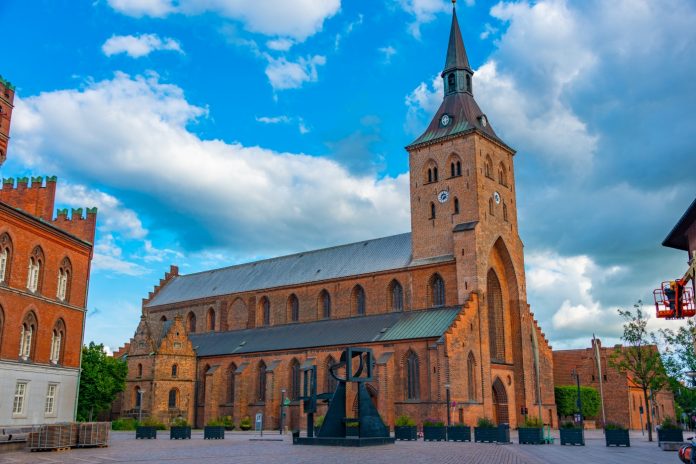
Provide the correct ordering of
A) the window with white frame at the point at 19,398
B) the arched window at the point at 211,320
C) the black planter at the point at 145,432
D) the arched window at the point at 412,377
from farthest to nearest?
the arched window at the point at 211,320 < the arched window at the point at 412,377 < the black planter at the point at 145,432 < the window with white frame at the point at 19,398

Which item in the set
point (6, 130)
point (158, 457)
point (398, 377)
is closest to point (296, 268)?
point (398, 377)

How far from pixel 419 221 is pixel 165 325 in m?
31.3

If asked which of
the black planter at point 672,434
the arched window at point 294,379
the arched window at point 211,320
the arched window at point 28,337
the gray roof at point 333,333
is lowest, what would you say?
the black planter at point 672,434

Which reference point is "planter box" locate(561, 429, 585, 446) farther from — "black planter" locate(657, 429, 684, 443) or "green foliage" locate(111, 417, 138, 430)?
"green foliage" locate(111, 417, 138, 430)

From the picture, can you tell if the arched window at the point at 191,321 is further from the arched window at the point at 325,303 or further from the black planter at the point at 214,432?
the black planter at the point at 214,432

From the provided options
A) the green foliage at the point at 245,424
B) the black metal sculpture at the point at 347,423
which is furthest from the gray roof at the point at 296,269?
the black metal sculpture at the point at 347,423

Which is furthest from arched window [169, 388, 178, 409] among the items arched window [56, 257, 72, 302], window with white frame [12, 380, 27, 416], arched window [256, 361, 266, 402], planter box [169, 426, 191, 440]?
window with white frame [12, 380, 27, 416]

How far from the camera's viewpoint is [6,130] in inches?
1250

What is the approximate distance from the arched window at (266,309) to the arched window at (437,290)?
66.4 ft

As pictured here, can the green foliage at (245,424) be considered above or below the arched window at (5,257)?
below

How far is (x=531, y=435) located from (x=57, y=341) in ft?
88.4

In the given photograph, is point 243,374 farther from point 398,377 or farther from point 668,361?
point 668,361

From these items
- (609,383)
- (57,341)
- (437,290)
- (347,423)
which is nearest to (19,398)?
(57,341)

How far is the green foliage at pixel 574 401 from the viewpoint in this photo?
212ft
